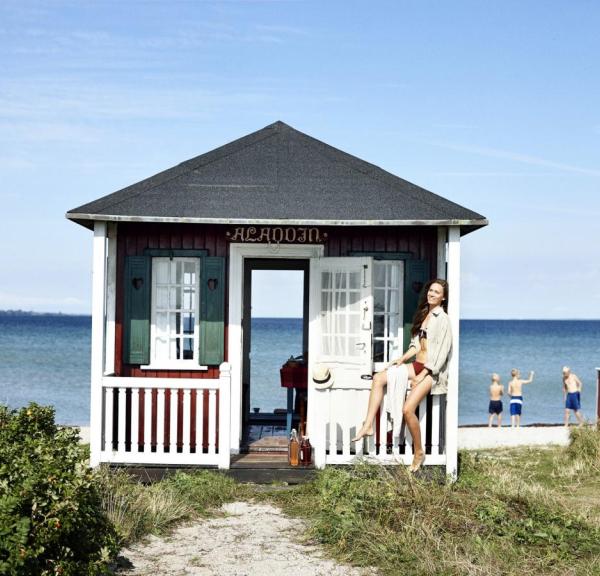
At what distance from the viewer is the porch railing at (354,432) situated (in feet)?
33.6

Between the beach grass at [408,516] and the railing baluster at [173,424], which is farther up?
the railing baluster at [173,424]

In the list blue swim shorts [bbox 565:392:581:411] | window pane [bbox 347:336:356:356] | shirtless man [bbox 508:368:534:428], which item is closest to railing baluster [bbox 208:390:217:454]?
window pane [bbox 347:336:356:356]

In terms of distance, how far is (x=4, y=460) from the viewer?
6336 millimetres

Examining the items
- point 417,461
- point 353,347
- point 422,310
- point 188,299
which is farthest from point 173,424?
point 422,310

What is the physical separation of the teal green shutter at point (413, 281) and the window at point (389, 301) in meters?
0.09

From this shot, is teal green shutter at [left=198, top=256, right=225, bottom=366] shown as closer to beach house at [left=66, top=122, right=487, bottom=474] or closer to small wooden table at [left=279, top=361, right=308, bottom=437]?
beach house at [left=66, top=122, right=487, bottom=474]

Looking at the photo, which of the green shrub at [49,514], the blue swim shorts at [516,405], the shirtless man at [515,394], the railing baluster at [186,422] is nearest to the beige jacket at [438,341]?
the railing baluster at [186,422]

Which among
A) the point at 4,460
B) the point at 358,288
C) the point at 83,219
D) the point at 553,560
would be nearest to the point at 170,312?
the point at 83,219

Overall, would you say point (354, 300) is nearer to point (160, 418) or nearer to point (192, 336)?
point (192, 336)

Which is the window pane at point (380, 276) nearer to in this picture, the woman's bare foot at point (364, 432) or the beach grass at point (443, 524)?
the woman's bare foot at point (364, 432)

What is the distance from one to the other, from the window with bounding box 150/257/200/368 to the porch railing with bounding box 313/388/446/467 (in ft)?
5.83

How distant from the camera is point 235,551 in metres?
7.62

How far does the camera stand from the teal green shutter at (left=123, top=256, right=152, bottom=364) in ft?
35.9

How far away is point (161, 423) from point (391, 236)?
3.42 m
